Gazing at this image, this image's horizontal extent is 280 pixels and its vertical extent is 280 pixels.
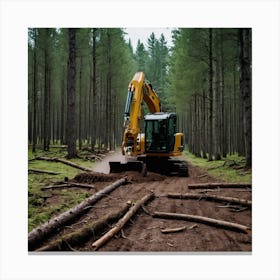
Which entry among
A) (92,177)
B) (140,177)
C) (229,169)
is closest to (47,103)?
(92,177)

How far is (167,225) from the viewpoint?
4270 mm

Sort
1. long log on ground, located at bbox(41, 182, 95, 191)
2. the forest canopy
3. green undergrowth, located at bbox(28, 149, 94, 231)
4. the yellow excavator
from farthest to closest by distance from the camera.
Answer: the yellow excavator
the forest canopy
long log on ground, located at bbox(41, 182, 95, 191)
green undergrowth, located at bbox(28, 149, 94, 231)

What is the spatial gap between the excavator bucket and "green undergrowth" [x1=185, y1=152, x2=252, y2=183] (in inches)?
51.3

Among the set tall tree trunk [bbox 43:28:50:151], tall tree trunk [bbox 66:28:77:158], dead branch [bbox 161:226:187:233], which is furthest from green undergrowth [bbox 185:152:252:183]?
tall tree trunk [bbox 43:28:50:151]

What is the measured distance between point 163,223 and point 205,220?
0.56 m

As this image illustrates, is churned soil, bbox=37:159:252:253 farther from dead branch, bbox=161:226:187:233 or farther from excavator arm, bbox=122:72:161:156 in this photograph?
excavator arm, bbox=122:72:161:156

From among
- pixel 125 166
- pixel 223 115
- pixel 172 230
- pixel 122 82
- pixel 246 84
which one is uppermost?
pixel 122 82

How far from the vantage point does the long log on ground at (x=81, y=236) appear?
3.74m

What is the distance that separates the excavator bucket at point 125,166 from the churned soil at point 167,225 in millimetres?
1111

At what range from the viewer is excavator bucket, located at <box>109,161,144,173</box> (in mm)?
6675

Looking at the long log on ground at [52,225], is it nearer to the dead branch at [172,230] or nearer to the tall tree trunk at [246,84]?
the dead branch at [172,230]

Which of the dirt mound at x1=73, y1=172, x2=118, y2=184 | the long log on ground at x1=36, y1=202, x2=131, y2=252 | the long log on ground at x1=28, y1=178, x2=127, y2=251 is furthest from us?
the dirt mound at x1=73, y1=172, x2=118, y2=184

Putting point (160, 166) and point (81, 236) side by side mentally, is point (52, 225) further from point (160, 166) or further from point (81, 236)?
point (160, 166)
